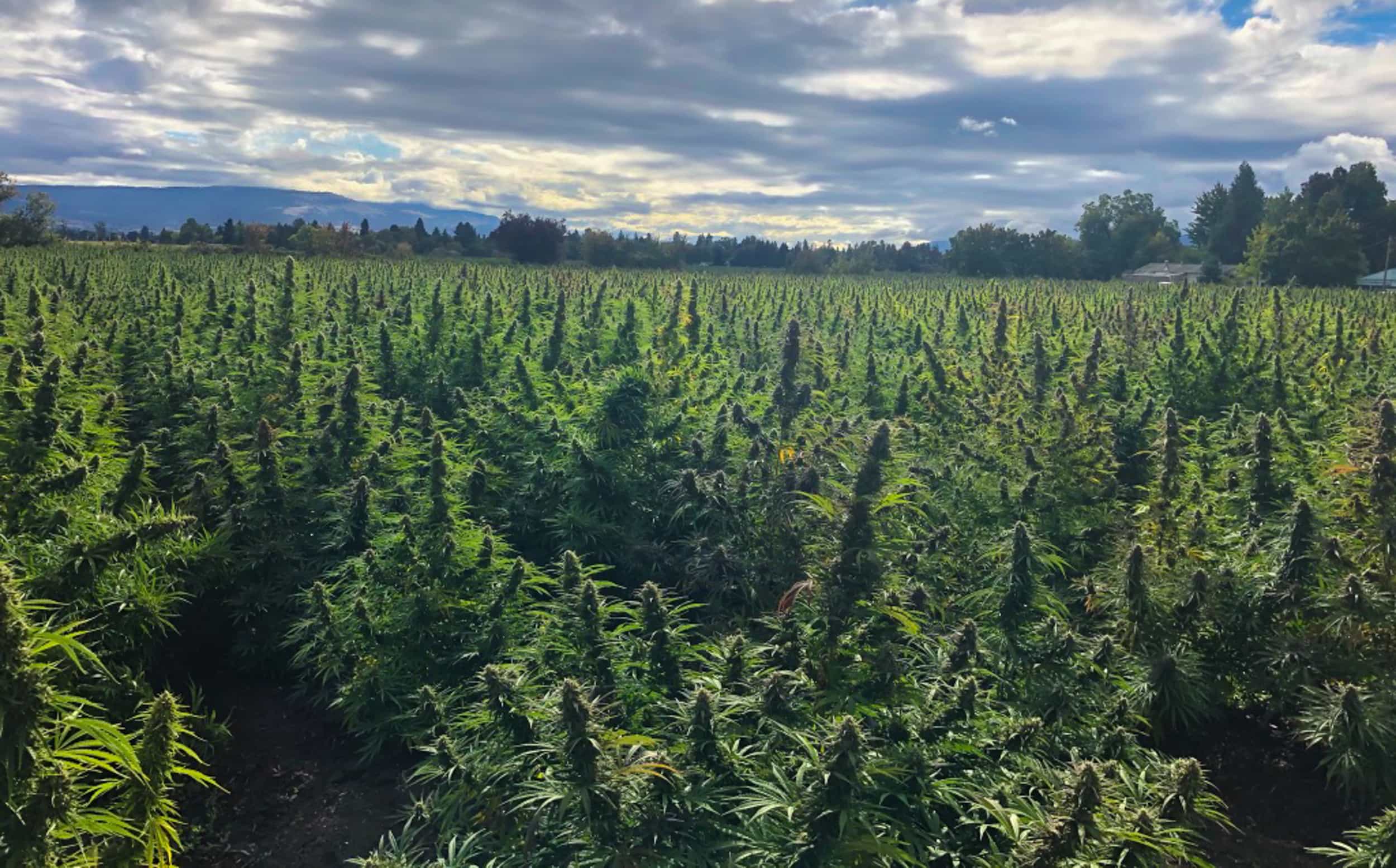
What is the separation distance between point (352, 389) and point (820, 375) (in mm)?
6965

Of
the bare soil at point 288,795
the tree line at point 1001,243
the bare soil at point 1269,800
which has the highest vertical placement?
the tree line at point 1001,243

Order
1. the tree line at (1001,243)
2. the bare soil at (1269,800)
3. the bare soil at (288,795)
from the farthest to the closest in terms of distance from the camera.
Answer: the tree line at (1001,243) → the bare soil at (288,795) → the bare soil at (1269,800)

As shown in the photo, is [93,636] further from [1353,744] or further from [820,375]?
[820,375]

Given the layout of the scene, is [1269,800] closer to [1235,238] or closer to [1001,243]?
[1001,243]

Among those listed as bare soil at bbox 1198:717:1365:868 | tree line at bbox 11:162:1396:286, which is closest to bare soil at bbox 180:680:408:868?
bare soil at bbox 1198:717:1365:868

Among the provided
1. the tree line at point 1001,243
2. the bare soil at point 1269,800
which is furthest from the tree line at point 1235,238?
the bare soil at point 1269,800

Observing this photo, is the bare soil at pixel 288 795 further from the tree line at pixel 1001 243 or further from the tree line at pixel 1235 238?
the tree line at pixel 1235 238

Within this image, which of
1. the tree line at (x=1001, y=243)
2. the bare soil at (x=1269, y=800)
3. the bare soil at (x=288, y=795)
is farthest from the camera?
the tree line at (x=1001, y=243)

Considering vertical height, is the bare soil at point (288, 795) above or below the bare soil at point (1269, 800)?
below

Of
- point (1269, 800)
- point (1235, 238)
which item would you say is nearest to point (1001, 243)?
point (1235, 238)

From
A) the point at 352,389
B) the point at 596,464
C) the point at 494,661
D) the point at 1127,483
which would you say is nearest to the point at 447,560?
the point at 494,661

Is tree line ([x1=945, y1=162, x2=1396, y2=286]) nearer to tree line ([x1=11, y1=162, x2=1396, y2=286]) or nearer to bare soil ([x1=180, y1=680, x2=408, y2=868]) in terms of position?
tree line ([x1=11, y1=162, x2=1396, y2=286])

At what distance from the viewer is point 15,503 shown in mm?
5684

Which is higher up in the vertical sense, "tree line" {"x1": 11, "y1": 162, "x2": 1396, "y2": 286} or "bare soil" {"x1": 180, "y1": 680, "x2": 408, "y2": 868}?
"tree line" {"x1": 11, "y1": 162, "x2": 1396, "y2": 286}
